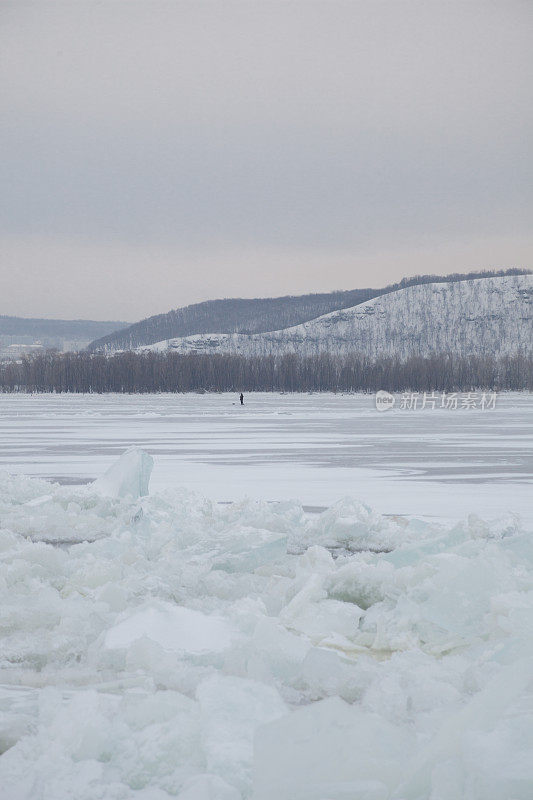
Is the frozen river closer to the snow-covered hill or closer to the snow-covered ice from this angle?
the snow-covered ice

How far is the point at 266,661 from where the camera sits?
11.9ft

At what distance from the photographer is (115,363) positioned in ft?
378

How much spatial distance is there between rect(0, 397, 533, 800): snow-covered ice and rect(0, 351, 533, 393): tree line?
93.9 meters

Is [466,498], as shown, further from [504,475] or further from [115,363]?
[115,363]

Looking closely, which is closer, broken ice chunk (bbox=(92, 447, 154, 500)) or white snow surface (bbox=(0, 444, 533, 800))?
white snow surface (bbox=(0, 444, 533, 800))

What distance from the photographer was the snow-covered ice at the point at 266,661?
2529mm

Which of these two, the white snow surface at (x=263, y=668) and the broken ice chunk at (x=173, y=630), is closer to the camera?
the white snow surface at (x=263, y=668)

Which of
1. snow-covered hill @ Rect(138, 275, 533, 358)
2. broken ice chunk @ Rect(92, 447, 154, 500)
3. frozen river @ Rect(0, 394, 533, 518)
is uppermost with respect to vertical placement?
snow-covered hill @ Rect(138, 275, 533, 358)

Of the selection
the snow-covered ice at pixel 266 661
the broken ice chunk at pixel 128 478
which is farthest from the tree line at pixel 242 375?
the snow-covered ice at pixel 266 661

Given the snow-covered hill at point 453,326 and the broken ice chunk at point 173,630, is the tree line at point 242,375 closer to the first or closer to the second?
the snow-covered hill at point 453,326

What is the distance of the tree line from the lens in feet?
346

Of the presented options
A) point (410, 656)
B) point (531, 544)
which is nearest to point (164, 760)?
point (410, 656)

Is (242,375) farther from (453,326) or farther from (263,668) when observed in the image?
(263,668)

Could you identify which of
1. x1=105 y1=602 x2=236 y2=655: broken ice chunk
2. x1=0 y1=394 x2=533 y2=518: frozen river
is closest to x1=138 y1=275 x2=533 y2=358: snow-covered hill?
x1=0 y1=394 x2=533 y2=518: frozen river
